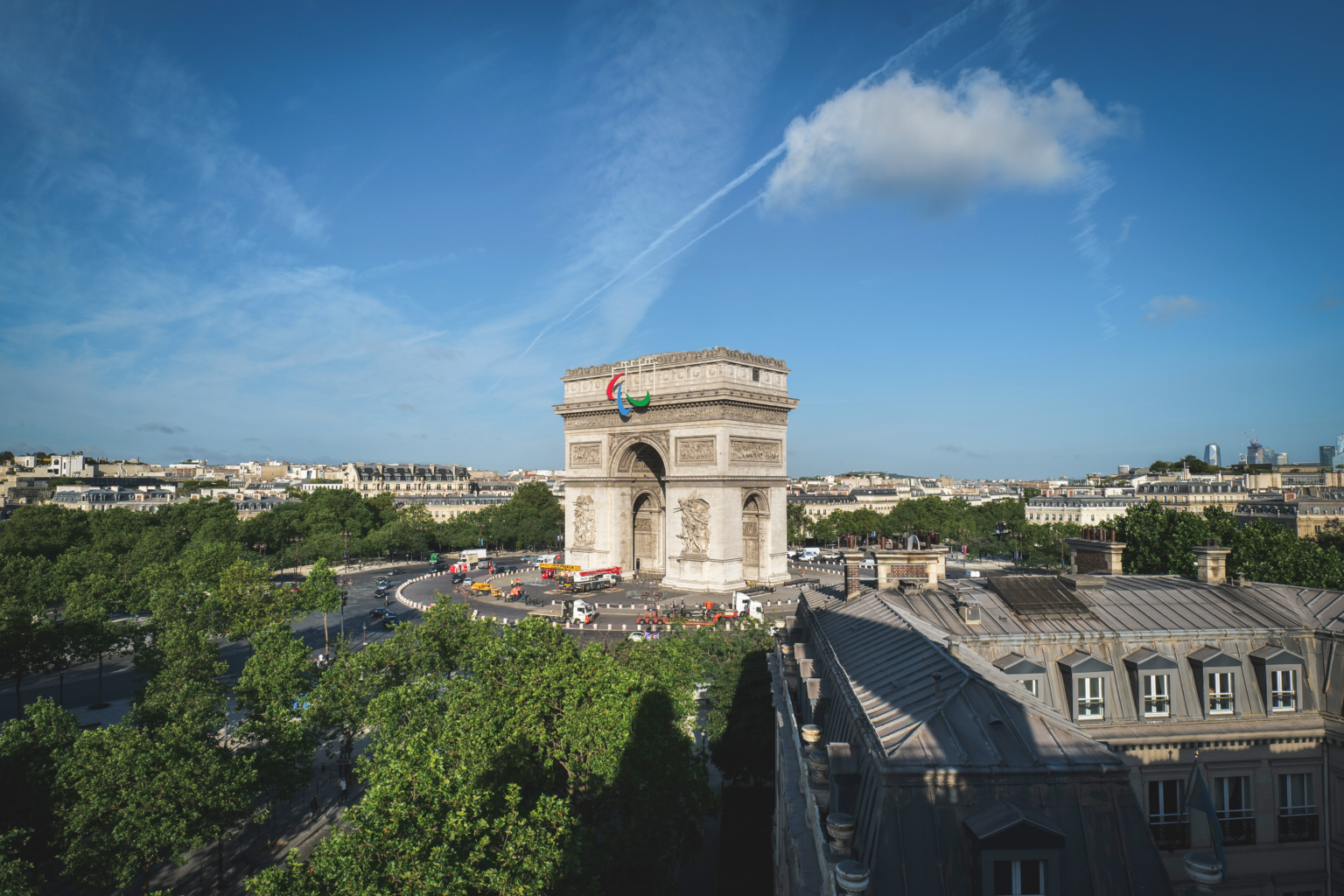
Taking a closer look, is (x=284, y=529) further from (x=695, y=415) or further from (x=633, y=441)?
(x=695, y=415)

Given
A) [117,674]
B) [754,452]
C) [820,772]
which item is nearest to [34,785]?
[820,772]

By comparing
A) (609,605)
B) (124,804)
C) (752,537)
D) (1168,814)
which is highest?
(752,537)

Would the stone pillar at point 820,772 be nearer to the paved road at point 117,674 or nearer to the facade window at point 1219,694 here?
the facade window at point 1219,694

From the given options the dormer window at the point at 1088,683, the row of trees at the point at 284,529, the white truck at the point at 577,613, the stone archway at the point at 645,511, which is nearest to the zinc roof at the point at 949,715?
the dormer window at the point at 1088,683

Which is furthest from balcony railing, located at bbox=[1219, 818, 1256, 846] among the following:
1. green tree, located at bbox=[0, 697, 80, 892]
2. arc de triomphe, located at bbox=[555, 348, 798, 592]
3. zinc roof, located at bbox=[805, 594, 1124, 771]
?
arc de triomphe, located at bbox=[555, 348, 798, 592]

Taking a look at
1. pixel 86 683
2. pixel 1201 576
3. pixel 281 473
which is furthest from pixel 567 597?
pixel 281 473

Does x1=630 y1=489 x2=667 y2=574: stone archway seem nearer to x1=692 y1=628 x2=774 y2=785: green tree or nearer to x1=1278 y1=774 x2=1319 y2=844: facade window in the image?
x1=692 y1=628 x2=774 y2=785: green tree

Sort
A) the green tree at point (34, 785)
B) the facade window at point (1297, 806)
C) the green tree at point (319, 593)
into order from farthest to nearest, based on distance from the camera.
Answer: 1. the green tree at point (319, 593)
2. the green tree at point (34, 785)
3. the facade window at point (1297, 806)
